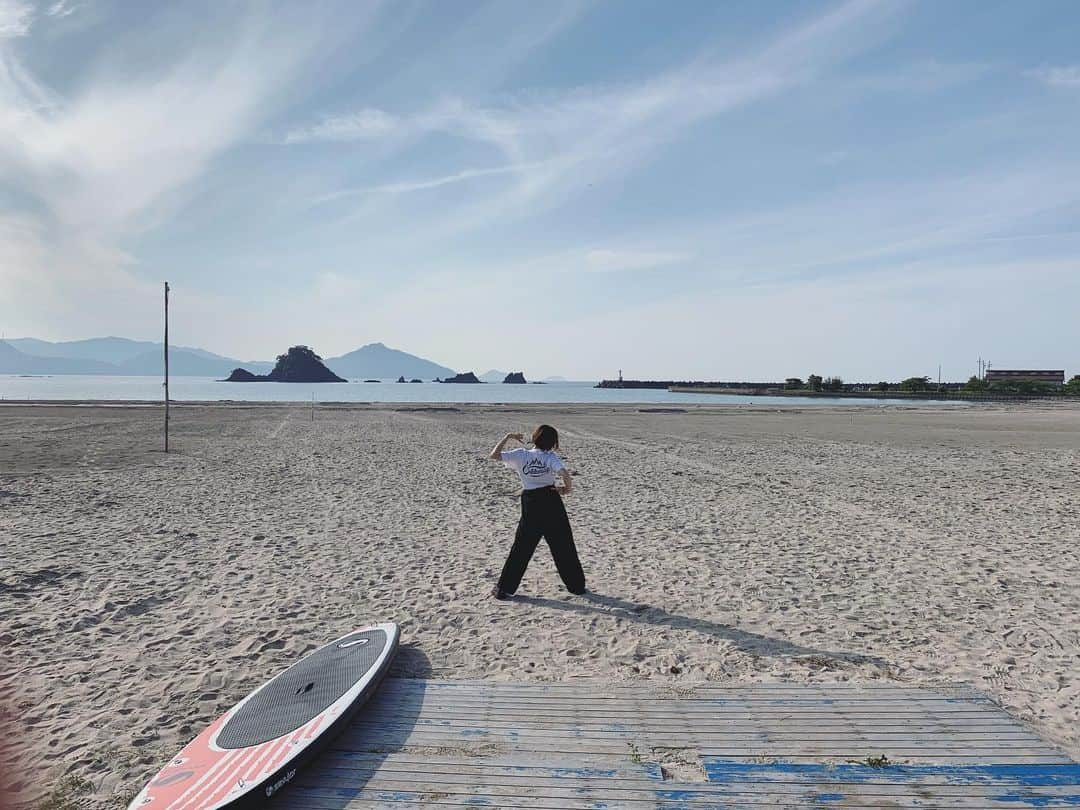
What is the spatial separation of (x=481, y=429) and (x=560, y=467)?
2649 cm

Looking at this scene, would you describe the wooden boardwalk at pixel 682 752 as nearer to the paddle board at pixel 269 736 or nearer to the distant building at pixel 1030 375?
the paddle board at pixel 269 736

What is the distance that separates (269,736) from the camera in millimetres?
3793

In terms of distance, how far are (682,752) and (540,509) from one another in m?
3.05

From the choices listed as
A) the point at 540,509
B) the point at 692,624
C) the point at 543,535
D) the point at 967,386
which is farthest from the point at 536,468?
the point at 967,386

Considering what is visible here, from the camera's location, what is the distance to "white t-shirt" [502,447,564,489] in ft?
21.3

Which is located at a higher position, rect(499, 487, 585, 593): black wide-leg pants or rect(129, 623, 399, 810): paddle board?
rect(499, 487, 585, 593): black wide-leg pants

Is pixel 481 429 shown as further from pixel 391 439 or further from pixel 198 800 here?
pixel 198 800

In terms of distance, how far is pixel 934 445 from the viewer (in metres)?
24.4

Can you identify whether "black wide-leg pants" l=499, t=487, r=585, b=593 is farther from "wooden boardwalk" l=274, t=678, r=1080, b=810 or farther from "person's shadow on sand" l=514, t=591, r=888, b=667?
"wooden boardwalk" l=274, t=678, r=1080, b=810

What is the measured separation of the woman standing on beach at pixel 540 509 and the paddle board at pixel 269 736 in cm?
204

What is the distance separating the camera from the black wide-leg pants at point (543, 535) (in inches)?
260

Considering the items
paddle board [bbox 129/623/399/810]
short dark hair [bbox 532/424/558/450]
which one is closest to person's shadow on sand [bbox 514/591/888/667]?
short dark hair [bbox 532/424/558/450]

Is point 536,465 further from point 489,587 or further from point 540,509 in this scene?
point 489,587

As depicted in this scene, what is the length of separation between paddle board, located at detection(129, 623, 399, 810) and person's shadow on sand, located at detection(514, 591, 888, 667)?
2319mm
